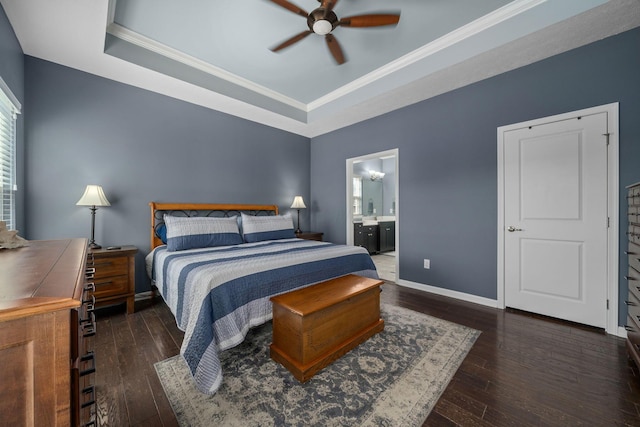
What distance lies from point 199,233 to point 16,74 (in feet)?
7.28

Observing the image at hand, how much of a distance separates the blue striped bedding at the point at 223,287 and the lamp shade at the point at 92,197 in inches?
35.7

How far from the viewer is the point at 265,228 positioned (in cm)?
372

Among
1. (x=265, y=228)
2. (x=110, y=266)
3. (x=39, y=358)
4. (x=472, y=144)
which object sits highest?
(x=472, y=144)

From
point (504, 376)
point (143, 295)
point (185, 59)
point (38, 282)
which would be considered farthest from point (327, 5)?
point (143, 295)

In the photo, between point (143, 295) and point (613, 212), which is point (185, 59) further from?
point (613, 212)

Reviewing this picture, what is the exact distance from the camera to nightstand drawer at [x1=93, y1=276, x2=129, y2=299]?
8.66ft

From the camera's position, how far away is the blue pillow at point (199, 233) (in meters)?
2.98

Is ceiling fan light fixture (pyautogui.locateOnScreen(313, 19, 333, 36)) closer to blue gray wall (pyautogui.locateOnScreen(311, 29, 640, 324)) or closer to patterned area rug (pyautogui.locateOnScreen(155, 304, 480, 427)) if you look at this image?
blue gray wall (pyautogui.locateOnScreen(311, 29, 640, 324))

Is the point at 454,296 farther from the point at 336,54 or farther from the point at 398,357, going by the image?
the point at 336,54

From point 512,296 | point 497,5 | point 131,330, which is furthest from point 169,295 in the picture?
point 497,5

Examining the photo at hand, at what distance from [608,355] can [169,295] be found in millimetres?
3761

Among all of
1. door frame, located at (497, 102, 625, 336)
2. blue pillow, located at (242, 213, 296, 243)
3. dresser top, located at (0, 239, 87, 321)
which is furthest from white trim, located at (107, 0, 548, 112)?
dresser top, located at (0, 239, 87, 321)

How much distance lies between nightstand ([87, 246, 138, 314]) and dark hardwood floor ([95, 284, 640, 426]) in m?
0.22

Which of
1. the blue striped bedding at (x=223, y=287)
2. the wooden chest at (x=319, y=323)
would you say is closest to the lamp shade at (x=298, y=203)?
the blue striped bedding at (x=223, y=287)
